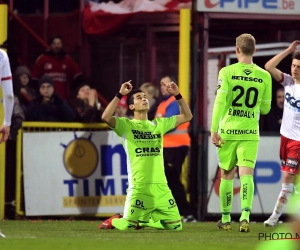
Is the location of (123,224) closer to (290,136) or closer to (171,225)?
(171,225)

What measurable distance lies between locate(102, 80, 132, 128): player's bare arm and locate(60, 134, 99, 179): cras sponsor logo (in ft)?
13.5

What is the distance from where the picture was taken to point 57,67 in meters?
17.3

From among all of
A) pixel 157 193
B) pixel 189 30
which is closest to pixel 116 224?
pixel 157 193

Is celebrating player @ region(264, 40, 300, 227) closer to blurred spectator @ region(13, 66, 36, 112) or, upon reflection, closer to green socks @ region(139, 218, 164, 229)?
green socks @ region(139, 218, 164, 229)

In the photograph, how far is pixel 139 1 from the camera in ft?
54.9

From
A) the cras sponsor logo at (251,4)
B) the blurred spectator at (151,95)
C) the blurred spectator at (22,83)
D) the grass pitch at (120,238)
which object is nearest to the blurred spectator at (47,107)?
the blurred spectator at (22,83)

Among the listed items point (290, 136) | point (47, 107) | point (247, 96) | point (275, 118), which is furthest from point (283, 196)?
point (47, 107)

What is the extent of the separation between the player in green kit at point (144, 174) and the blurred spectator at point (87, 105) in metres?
4.34

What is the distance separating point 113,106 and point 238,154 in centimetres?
149

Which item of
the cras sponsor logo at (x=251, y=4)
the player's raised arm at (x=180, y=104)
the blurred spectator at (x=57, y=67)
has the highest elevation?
the cras sponsor logo at (x=251, y=4)

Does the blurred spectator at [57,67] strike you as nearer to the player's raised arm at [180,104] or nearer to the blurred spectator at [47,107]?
the blurred spectator at [47,107]

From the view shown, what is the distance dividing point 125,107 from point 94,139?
3.69 ft

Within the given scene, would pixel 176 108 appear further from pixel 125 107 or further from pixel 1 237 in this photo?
pixel 1 237

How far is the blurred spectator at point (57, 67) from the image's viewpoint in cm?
1722
